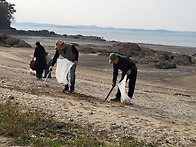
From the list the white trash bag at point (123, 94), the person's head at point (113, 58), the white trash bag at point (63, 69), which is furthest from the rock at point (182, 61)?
the person's head at point (113, 58)

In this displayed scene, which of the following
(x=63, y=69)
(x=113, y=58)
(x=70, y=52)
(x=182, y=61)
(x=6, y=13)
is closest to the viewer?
(x=113, y=58)

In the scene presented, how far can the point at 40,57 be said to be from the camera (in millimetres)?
12664

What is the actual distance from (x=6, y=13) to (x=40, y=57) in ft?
224

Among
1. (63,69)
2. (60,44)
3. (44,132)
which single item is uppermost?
(60,44)

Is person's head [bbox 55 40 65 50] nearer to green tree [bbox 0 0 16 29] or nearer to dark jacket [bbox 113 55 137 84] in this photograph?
dark jacket [bbox 113 55 137 84]

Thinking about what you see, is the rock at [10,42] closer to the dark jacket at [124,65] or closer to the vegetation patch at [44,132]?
the dark jacket at [124,65]

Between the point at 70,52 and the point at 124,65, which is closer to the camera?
the point at 124,65

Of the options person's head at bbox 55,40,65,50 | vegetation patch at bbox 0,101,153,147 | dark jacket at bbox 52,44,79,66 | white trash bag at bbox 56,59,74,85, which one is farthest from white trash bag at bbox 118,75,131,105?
vegetation patch at bbox 0,101,153,147

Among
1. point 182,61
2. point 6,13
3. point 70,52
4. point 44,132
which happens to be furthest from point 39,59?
point 6,13

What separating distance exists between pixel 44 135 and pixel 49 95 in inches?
135

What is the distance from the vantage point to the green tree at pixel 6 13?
73100mm

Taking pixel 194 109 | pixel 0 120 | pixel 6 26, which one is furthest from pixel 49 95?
pixel 6 26

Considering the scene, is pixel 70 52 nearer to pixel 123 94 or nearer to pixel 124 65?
pixel 124 65

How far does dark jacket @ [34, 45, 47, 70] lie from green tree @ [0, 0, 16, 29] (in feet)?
209
